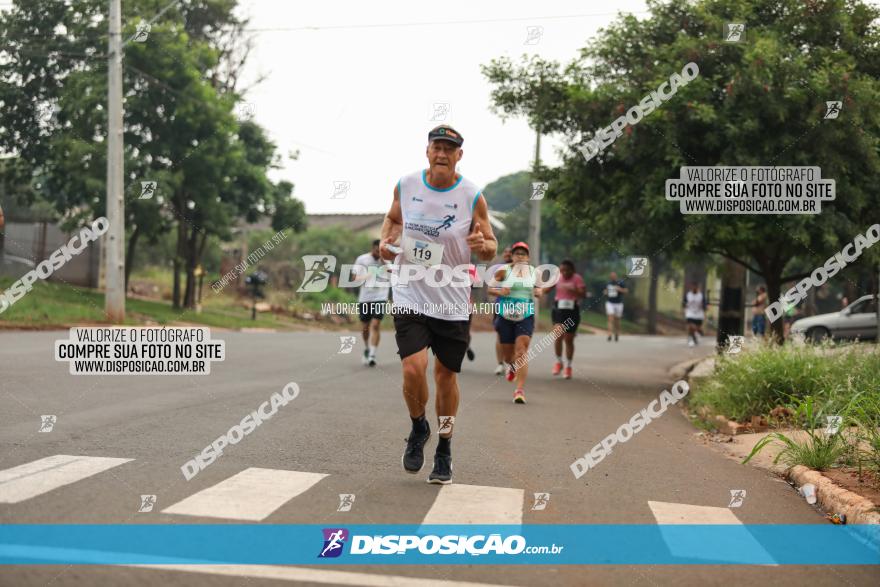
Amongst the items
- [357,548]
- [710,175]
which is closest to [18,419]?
[357,548]

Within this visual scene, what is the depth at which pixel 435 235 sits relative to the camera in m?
6.61

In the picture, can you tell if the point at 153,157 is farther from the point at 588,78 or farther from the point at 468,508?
the point at 468,508

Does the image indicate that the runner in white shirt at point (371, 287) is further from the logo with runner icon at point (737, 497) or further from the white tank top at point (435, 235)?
the logo with runner icon at point (737, 497)

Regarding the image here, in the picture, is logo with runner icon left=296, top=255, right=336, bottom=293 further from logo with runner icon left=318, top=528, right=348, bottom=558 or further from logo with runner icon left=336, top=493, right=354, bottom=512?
logo with runner icon left=318, top=528, right=348, bottom=558

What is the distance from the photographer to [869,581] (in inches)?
190

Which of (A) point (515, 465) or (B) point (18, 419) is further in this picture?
(B) point (18, 419)

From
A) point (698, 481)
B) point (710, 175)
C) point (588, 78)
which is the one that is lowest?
point (698, 481)

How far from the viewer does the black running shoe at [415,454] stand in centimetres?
671

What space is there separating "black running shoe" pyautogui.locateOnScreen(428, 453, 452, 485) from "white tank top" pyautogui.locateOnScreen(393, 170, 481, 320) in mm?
906

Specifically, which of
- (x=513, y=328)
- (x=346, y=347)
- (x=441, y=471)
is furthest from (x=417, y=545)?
(x=346, y=347)

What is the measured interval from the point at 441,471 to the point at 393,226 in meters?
1.64

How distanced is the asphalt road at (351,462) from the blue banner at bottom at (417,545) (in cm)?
13

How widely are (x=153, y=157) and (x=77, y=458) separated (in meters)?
24.0

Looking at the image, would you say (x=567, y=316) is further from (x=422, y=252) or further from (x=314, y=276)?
(x=314, y=276)
